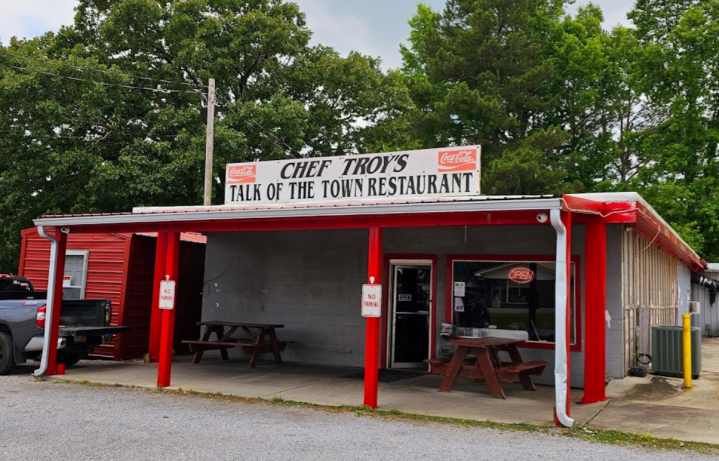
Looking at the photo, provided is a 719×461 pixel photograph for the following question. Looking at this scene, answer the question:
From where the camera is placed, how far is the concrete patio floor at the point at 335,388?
26.2ft

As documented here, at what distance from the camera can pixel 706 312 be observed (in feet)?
87.7

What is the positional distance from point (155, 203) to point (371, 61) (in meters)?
10.4

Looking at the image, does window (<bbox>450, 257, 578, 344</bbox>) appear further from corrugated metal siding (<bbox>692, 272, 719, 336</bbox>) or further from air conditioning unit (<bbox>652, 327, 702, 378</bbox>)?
corrugated metal siding (<bbox>692, 272, 719, 336</bbox>)

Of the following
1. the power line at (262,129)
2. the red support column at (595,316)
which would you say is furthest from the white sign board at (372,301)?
the power line at (262,129)

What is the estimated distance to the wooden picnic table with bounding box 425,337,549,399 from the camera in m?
8.76

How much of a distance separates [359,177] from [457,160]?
1.70 meters

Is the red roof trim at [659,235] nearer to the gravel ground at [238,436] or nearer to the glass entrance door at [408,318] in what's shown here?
the glass entrance door at [408,318]

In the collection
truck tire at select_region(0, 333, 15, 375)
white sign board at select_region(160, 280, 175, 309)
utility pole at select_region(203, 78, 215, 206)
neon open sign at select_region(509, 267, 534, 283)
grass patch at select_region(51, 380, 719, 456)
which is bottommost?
grass patch at select_region(51, 380, 719, 456)

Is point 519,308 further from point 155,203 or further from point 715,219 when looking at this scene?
point 715,219

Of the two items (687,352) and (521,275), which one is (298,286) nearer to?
(521,275)

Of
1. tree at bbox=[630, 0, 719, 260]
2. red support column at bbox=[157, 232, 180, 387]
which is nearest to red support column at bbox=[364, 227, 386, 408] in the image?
red support column at bbox=[157, 232, 180, 387]

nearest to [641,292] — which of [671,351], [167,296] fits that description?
[671,351]

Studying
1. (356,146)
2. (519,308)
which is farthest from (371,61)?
(519,308)

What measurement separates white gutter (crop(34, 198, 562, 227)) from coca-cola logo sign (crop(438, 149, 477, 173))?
1.87m
